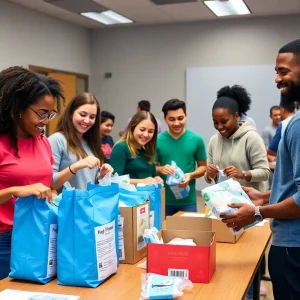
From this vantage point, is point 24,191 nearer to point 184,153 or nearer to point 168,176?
point 168,176

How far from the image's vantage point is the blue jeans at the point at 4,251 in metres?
1.62

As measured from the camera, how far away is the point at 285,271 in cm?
152

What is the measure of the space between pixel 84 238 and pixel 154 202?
23.6 inches

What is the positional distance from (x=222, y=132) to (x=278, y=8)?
13.7ft

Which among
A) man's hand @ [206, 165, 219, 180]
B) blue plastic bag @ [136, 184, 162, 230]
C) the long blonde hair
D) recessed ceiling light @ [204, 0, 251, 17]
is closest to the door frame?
recessed ceiling light @ [204, 0, 251, 17]

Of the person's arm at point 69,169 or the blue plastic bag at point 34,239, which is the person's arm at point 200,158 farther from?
the blue plastic bag at point 34,239

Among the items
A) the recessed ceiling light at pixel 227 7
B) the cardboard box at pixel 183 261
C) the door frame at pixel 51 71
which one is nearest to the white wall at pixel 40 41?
the door frame at pixel 51 71

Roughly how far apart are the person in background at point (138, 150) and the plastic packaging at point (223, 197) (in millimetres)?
1164

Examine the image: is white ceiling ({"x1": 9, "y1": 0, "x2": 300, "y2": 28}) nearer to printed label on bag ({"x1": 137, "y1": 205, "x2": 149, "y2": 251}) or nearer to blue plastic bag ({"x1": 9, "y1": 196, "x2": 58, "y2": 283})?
printed label on bag ({"x1": 137, "y1": 205, "x2": 149, "y2": 251})

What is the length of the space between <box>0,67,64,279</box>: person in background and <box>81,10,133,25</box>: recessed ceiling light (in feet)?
16.5

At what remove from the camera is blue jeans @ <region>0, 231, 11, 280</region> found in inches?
63.7

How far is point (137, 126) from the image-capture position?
2.86 metres

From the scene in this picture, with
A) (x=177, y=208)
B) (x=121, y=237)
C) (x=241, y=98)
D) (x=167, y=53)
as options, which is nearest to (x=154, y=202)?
(x=121, y=237)

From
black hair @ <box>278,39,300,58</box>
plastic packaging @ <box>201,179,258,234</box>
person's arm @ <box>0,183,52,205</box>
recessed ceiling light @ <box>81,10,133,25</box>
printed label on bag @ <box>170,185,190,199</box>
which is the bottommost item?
printed label on bag @ <box>170,185,190,199</box>
